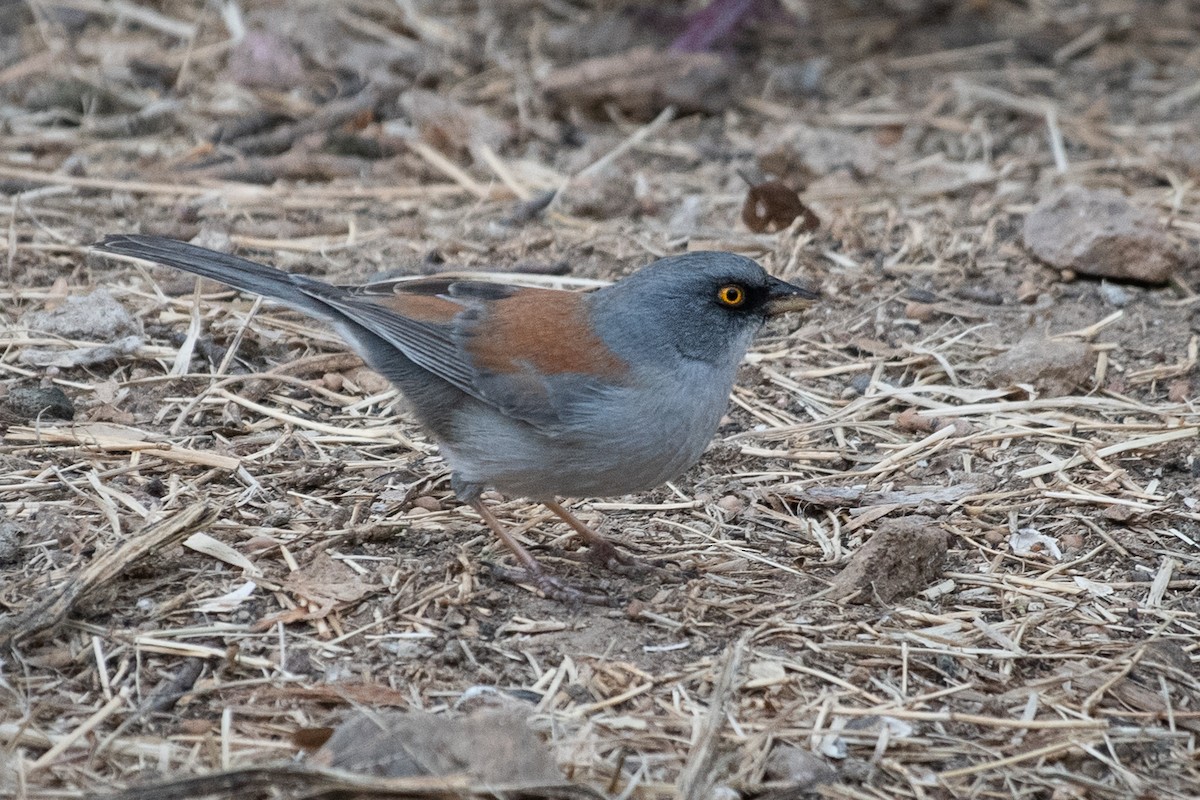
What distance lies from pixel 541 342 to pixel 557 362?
4.5 inches

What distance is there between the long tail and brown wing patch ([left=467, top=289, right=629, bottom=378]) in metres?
0.64

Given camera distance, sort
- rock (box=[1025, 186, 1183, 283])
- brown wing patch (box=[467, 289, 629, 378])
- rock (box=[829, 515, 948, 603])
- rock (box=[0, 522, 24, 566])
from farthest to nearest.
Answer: rock (box=[1025, 186, 1183, 283]) < brown wing patch (box=[467, 289, 629, 378]) < rock (box=[829, 515, 948, 603]) < rock (box=[0, 522, 24, 566])

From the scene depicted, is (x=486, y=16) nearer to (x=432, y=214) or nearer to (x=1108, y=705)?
(x=432, y=214)

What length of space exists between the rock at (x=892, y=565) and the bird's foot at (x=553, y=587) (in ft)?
2.57

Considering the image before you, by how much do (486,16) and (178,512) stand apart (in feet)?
20.7

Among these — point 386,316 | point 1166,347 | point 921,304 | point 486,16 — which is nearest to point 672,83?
point 486,16

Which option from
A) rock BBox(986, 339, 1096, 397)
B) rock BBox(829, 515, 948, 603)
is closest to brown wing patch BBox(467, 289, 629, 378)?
rock BBox(829, 515, 948, 603)

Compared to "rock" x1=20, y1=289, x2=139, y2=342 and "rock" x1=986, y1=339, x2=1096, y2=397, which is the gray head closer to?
"rock" x1=986, y1=339, x2=1096, y2=397

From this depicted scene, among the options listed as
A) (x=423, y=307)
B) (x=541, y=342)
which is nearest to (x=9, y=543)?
(x=423, y=307)

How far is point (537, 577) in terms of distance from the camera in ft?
15.5

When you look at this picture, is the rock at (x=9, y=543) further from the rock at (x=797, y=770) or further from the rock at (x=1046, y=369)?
the rock at (x=1046, y=369)

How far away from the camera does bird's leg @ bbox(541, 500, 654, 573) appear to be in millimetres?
4910

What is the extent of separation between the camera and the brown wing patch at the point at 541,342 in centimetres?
479

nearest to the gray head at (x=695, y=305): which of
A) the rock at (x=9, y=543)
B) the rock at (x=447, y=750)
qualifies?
the rock at (x=447, y=750)
